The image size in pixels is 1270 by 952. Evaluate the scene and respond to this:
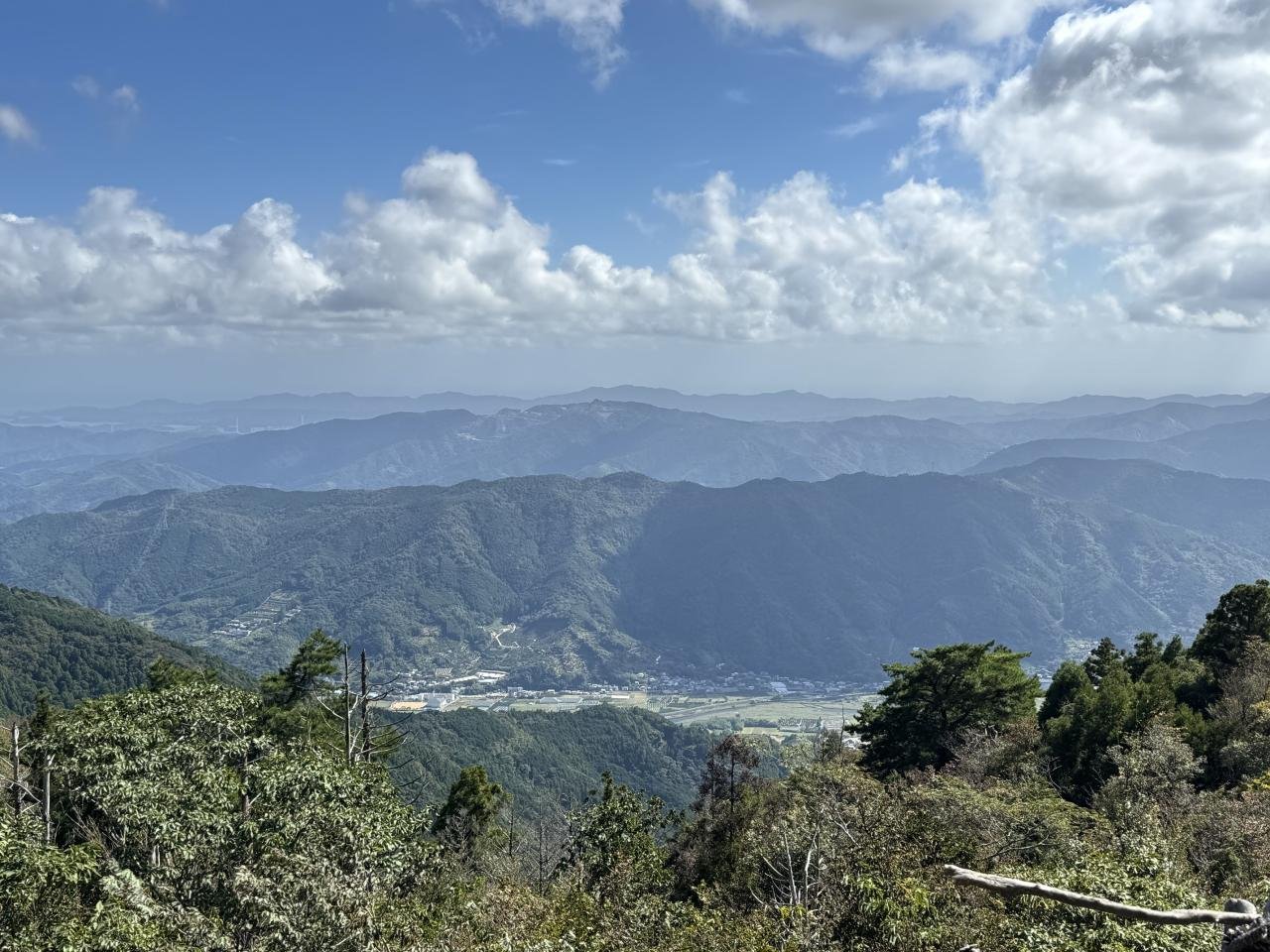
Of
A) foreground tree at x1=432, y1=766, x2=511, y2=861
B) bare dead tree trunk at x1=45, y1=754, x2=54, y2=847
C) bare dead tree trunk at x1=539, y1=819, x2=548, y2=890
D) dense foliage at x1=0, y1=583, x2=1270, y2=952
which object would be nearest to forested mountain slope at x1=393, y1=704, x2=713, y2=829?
bare dead tree trunk at x1=539, y1=819, x2=548, y2=890

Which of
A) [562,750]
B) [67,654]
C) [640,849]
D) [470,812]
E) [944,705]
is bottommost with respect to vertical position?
[562,750]

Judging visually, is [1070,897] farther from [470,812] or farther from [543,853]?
[543,853]

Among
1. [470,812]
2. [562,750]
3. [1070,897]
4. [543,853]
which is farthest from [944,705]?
[562,750]

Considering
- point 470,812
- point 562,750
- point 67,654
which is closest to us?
point 470,812

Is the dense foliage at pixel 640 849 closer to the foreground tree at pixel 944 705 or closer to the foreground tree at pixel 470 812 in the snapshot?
the foreground tree at pixel 470 812

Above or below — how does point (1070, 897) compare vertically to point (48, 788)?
above
